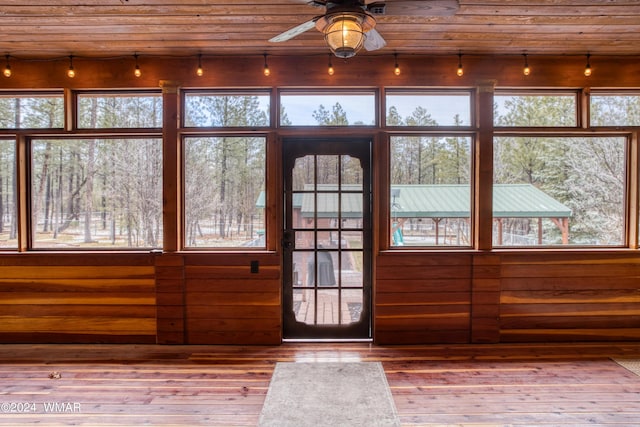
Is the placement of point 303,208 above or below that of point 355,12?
below

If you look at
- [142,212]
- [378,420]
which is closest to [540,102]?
[378,420]

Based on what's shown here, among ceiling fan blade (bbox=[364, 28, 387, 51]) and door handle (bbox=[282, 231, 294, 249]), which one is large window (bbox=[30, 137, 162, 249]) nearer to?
door handle (bbox=[282, 231, 294, 249])

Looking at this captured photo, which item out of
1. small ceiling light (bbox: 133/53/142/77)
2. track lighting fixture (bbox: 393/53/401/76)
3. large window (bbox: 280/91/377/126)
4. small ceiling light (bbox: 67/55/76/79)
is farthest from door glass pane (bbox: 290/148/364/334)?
small ceiling light (bbox: 67/55/76/79)

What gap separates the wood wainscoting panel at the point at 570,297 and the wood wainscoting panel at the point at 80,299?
3418 mm

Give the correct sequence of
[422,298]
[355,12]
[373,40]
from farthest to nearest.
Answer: [422,298] → [373,40] → [355,12]

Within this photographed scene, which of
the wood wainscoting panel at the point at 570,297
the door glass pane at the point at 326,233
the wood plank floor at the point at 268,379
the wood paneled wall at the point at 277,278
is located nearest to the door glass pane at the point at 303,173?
the door glass pane at the point at 326,233

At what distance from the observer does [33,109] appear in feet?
11.2

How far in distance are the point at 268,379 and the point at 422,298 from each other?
1575 mm

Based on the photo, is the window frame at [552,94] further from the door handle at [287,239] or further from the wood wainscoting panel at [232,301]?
the wood wainscoting panel at [232,301]

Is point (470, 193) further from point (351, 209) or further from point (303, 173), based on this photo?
point (303, 173)

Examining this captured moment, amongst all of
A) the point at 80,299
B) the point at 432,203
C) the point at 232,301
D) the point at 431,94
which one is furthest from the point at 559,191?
the point at 80,299

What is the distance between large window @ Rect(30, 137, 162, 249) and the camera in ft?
11.3

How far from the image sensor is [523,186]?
3.46m

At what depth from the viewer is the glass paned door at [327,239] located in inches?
134
